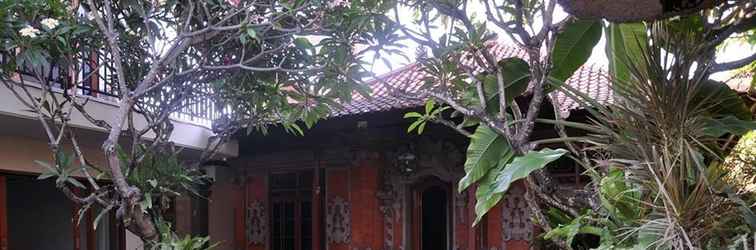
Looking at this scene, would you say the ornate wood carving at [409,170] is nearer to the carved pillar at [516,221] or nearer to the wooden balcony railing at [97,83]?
the carved pillar at [516,221]

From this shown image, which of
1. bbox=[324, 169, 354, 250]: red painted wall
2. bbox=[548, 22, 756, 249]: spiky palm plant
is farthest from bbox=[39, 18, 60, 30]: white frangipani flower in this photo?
bbox=[324, 169, 354, 250]: red painted wall

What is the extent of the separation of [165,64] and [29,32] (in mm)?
889

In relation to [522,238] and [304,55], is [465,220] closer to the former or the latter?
[522,238]

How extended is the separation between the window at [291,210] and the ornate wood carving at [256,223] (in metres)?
0.12

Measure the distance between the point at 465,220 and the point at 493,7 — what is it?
418 cm

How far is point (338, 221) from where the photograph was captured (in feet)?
29.7

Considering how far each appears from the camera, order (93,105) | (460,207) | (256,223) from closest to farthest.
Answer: (93,105), (460,207), (256,223)

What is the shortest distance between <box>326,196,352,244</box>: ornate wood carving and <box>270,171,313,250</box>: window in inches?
14.9

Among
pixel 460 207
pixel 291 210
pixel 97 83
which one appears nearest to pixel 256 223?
pixel 291 210

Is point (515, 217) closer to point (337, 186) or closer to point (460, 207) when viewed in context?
point (460, 207)

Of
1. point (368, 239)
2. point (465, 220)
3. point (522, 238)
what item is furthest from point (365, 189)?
point (522, 238)

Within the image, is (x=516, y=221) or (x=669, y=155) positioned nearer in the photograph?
(x=669, y=155)

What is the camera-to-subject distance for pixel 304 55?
5770 millimetres

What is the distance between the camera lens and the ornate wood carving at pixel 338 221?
8.97 meters
